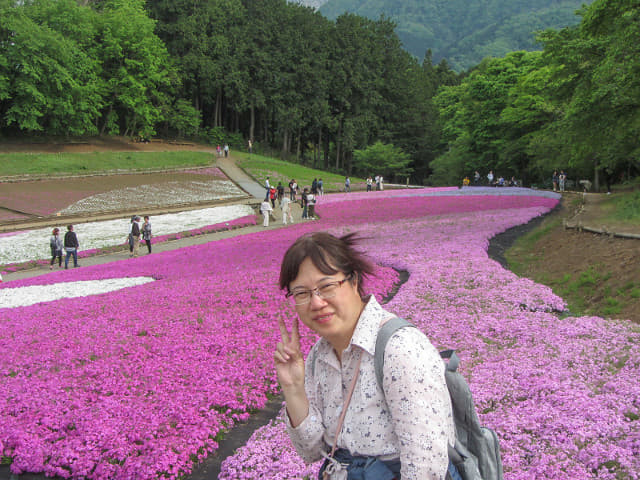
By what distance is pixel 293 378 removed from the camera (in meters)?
2.86

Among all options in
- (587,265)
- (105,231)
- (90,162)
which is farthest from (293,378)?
(90,162)

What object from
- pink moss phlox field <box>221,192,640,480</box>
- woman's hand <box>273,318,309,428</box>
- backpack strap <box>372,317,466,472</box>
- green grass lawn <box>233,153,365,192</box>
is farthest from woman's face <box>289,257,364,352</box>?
green grass lawn <box>233,153,365,192</box>

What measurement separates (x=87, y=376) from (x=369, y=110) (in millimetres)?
79506

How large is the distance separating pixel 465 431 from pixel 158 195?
4570 centimetres

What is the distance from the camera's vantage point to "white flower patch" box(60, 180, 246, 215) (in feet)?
→ 132

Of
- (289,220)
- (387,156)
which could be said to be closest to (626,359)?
(289,220)

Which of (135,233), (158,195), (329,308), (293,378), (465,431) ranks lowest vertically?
(135,233)

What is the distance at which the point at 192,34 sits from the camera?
75.7m

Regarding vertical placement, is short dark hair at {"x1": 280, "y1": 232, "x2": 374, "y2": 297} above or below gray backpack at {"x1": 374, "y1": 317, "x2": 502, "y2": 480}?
above

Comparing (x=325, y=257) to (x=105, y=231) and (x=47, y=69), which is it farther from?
(x=47, y=69)

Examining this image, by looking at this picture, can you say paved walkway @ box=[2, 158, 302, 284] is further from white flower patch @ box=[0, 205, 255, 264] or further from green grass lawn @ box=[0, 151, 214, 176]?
green grass lawn @ box=[0, 151, 214, 176]

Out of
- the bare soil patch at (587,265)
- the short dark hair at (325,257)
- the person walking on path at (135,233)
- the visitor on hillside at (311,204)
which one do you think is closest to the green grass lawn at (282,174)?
the visitor on hillside at (311,204)

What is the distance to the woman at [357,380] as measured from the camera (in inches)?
93.6

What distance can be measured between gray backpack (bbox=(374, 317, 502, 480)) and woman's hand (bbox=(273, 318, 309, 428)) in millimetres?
520
